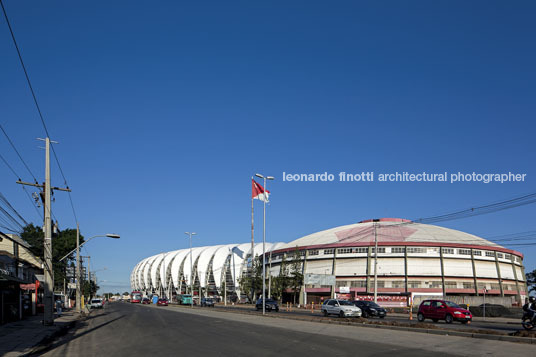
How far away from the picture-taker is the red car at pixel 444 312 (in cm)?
3412

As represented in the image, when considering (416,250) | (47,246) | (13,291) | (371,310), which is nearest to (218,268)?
(416,250)

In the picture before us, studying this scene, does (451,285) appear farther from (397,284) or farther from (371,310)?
(371,310)

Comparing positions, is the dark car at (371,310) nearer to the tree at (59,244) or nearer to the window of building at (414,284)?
the window of building at (414,284)

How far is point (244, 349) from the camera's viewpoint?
17.4 meters

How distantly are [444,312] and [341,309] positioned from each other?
31.6 feet

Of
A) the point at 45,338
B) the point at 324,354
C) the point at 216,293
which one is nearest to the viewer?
the point at 324,354

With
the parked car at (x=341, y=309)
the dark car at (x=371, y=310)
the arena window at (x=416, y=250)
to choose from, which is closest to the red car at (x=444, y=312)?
the parked car at (x=341, y=309)

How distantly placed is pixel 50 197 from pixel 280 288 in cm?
6879

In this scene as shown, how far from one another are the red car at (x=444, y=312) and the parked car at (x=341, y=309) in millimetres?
6257

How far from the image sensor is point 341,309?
138ft

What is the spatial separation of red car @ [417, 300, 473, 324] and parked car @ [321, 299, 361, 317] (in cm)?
626

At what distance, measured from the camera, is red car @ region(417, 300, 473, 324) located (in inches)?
1344

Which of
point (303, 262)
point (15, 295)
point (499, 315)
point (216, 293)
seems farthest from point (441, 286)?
point (216, 293)

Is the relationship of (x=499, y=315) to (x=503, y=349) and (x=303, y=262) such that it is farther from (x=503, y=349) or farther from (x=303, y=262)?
(x=303, y=262)
